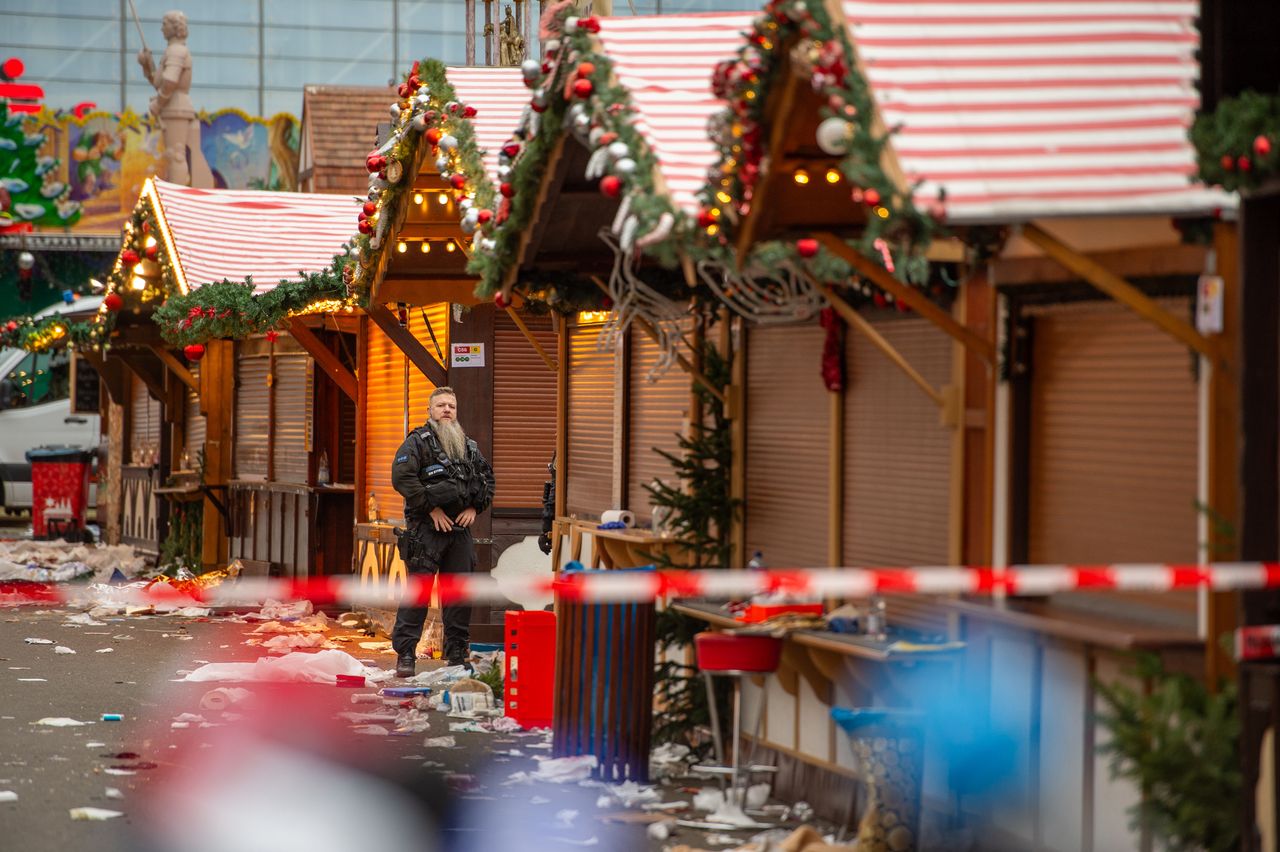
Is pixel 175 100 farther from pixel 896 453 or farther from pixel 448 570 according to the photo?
pixel 896 453

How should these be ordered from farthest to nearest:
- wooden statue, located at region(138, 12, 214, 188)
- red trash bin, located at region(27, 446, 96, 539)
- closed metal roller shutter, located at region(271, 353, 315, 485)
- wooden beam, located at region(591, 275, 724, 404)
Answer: wooden statue, located at region(138, 12, 214, 188)
red trash bin, located at region(27, 446, 96, 539)
closed metal roller shutter, located at region(271, 353, 315, 485)
wooden beam, located at region(591, 275, 724, 404)

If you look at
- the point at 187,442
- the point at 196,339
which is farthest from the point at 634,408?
the point at 187,442

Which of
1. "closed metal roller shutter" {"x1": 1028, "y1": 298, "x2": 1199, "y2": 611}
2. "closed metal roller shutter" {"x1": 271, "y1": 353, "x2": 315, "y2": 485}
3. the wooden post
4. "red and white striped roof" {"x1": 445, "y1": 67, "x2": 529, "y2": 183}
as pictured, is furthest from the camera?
"closed metal roller shutter" {"x1": 271, "y1": 353, "x2": 315, "y2": 485}

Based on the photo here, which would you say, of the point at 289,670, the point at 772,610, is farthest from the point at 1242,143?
the point at 289,670

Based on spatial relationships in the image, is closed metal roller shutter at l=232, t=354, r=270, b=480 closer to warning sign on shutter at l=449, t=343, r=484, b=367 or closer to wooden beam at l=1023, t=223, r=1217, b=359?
warning sign on shutter at l=449, t=343, r=484, b=367

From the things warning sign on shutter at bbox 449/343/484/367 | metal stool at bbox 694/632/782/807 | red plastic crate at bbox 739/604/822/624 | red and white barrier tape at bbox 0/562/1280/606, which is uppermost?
warning sign on shutter at bbox 449/343/484/367

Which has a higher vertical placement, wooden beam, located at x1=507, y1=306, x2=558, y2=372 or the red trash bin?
wooden beam, located at x1=507, y1=306, x2=558, y2=372

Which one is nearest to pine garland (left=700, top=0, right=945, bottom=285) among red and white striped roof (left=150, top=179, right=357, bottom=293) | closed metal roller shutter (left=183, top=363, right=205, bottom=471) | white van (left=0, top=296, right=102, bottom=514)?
red and white striped roof (left=150, top=179, right=357, bottom=293)

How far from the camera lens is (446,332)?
16.7 m

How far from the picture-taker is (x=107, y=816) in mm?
9352

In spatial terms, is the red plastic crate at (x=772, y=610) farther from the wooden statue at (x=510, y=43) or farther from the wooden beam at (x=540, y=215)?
the wooden statue at (x=510, y=43)

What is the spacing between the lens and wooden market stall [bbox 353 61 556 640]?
1377 cm

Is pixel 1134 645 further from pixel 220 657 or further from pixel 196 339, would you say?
pixel 196 339

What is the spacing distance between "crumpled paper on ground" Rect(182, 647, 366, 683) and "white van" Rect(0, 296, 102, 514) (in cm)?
1884
